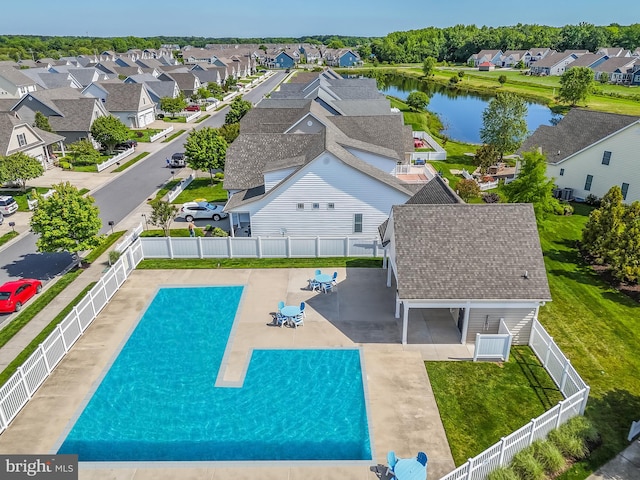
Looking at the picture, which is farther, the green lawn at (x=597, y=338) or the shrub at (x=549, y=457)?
the green lawn at (x=597, y=338)

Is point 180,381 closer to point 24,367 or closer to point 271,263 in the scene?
point 24,367

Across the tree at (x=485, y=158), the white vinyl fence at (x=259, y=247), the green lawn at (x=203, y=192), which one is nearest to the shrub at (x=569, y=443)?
the white vinyl fence at (x=259, y=247)

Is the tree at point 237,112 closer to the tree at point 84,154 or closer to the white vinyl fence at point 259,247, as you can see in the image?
the tree at point 84,154

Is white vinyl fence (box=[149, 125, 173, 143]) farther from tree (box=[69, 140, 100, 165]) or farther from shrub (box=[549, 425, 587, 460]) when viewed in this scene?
shrub (box=[549, 425, 587, 460])

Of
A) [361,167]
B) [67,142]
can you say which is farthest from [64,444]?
[67,142]

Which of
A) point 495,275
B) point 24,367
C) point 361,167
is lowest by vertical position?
point 24,367

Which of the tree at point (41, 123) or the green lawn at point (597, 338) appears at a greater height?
the tree at point (41, 123)
